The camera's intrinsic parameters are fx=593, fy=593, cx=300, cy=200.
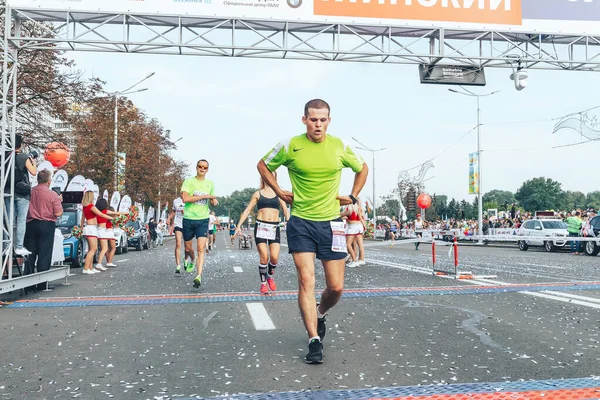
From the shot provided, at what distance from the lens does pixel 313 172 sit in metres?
4.77

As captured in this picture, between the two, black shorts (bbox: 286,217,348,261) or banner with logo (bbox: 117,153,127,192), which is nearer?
black shorts (bbox: 286,217,348,261)

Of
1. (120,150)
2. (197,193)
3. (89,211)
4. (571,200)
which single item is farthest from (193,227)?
(571,200)

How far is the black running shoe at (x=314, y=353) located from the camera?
432 centimetres

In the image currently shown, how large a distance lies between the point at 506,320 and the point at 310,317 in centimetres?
261

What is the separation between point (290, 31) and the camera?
1551 cm

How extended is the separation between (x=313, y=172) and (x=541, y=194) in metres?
146

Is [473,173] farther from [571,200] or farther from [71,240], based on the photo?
[571,200]

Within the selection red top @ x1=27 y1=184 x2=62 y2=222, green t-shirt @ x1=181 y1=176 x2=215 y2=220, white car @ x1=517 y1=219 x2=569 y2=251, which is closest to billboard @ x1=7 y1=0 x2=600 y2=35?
green t-shirt @ x1=181 y1=176 x2=215 y2=220

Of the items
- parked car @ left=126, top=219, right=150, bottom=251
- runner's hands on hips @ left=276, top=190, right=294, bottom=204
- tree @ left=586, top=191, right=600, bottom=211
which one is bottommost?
parked car @ left=126, top=219, right=150, bottom=251

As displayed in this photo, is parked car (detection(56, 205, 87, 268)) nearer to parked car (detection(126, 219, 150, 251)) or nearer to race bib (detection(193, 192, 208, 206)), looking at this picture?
race bib (detection(193, 192, 208, 206))

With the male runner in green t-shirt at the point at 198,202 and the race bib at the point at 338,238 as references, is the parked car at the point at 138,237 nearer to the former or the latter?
the male runner in green t-shirt at the point at 198,202

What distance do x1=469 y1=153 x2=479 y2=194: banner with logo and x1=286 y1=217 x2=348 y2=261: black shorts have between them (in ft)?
119

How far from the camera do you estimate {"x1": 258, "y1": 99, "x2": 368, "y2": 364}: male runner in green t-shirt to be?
15.3 ft

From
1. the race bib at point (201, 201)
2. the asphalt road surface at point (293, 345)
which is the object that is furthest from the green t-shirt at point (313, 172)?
the race bib at point (201, 201)
